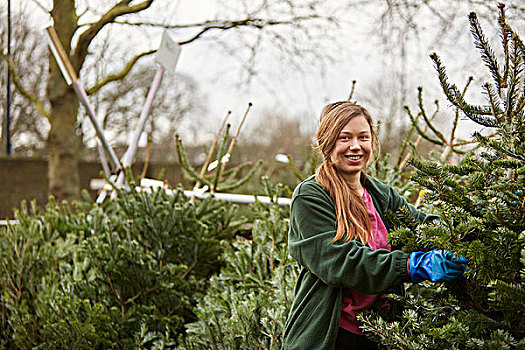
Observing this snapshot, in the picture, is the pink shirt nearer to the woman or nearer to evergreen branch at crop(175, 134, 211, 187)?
the woman

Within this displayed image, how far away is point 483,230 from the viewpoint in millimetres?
1636

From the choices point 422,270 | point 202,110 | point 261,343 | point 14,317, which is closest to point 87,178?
point 202,110

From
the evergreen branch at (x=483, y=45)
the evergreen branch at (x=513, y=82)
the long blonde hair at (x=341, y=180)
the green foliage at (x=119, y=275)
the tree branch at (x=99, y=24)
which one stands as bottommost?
the green foliage at (x=119, y=275)

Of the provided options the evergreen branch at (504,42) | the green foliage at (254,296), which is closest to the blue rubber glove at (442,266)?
the evergreen branch at (504,42)

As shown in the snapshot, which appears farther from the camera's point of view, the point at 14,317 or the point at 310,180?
Answer: the point at 14,317

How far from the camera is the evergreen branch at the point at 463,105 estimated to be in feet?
5.69

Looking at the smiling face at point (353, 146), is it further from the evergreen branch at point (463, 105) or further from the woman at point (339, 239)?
the evergreen branch at point (463, 105)

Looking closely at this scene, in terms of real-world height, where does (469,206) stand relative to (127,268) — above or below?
above

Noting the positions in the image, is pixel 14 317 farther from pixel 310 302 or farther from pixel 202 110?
pixel 202 110

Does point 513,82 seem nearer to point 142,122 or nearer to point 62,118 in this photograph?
point 142,122

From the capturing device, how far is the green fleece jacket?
1848 mm

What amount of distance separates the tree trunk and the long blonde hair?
7.03 meters

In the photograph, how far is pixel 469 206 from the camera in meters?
1.70

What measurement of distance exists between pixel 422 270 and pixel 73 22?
8.15 m
